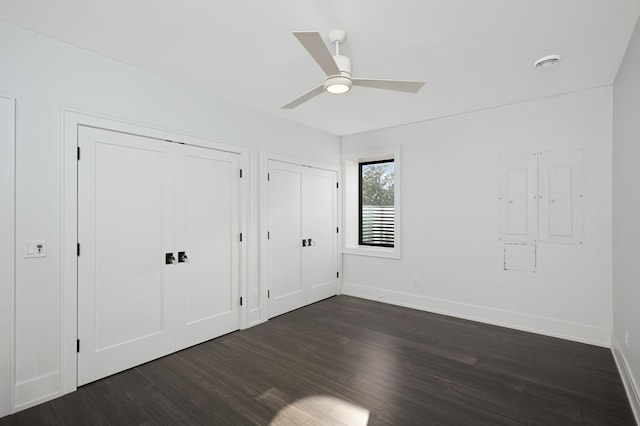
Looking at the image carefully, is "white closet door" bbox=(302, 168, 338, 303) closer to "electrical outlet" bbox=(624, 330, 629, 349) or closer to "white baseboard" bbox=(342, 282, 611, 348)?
"white baseboard" bbox=(342, 282, 611, 348)

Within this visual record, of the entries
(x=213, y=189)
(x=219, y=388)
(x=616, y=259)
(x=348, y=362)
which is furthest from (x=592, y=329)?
(x=213, y=189)

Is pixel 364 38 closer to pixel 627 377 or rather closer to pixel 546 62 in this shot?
pixel 546 62

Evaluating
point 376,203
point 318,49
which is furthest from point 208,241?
point 376,203

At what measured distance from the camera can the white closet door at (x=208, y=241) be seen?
127 inches

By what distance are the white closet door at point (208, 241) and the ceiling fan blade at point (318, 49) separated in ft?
6.07

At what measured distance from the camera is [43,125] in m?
2.34

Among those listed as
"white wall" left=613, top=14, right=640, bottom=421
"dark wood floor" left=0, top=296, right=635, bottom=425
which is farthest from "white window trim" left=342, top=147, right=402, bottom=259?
"white wall" left=613, top=14, right=640, bottom=421

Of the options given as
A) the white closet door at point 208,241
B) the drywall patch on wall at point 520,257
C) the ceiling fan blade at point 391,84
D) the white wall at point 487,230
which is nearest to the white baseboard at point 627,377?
the white wall at point 487,230

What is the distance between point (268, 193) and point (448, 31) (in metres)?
2.66

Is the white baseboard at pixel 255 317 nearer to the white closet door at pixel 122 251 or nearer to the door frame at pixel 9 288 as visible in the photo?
the white closet door at pixel 122 251

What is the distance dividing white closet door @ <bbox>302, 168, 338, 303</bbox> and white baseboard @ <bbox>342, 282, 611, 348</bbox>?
55 cm

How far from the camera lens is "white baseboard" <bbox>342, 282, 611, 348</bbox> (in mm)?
3301

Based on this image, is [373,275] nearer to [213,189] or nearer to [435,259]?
[435,259]

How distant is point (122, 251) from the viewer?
277cm
